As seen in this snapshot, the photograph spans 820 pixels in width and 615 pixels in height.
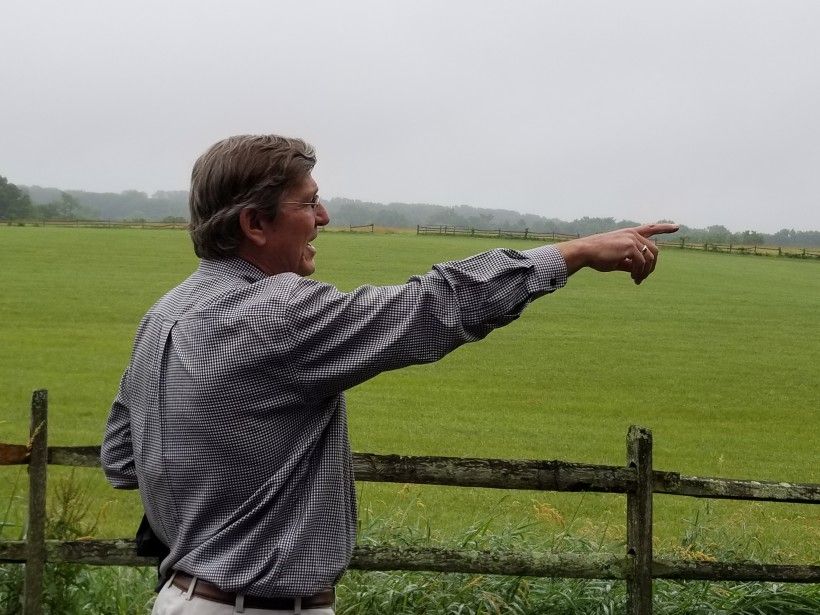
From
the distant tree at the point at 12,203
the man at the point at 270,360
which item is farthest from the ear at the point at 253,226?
the distant tree at the point at 12,203

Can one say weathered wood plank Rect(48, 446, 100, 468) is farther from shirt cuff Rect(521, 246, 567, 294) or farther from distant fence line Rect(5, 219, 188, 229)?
distant fence line Rect(5, 219, 188, 229)

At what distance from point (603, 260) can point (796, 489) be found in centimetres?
277

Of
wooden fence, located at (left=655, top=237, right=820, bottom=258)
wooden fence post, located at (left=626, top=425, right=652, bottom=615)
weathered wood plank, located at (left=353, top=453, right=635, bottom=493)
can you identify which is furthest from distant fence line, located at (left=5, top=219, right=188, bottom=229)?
wooden fence post, located at (left=626, top=425, right=652, bottom=615)

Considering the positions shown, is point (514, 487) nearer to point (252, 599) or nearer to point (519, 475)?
point (519, 475)

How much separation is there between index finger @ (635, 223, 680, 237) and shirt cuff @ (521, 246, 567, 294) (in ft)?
0.85

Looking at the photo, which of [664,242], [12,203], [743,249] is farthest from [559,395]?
[12,203]

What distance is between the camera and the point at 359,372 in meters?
1.76

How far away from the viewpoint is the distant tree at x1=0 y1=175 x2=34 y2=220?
94.9m

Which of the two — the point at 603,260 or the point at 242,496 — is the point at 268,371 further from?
the point at 603,260

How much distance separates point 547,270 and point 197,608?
0.90m

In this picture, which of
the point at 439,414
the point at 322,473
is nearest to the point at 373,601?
the point at 322,473

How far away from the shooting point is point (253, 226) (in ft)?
6.23

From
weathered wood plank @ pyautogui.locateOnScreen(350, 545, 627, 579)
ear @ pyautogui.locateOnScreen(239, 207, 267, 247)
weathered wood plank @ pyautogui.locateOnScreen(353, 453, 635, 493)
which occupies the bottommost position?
weathered wood plank @ pyautogui.locateOnScreen(350, 545, 627, 579)

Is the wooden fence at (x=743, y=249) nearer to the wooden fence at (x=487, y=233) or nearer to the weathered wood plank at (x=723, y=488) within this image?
the wooden fence at (x=487, y=233)
